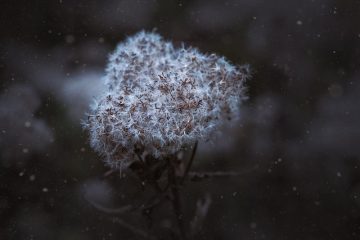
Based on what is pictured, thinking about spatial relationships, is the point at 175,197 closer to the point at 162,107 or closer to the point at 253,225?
the point at 162,107

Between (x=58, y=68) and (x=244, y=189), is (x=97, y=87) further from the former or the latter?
(x=244, y=189)

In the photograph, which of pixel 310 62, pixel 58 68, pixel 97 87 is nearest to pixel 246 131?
pixel 310 62

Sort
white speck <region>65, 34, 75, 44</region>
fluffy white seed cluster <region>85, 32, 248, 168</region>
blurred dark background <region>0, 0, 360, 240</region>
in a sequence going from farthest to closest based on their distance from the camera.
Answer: white speck <region>65, 34, 75, 44</region>, blurred dark background <region>0, 0, 360, 240</region>, fluffy white seed cluster <region>85, 32, 248, 168</region>

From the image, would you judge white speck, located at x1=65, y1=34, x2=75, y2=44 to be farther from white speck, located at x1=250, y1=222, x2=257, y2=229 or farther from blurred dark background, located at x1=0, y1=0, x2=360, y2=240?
white speck, located at x1=250, y1=222, x2=257, y2=229

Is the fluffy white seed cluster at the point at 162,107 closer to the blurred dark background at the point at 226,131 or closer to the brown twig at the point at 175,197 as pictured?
the brown twig at the point at 175,197

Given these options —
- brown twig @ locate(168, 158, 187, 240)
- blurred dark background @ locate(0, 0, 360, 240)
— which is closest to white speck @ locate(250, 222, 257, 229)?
blurred dark background @ locate(0, 0, 360, 240)

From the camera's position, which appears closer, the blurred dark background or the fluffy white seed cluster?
the fluffy white seed cluster

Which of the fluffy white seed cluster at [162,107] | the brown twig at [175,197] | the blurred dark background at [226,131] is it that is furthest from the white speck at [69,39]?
the brown twig at [175,197]

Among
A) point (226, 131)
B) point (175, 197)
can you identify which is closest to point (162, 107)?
point (175, 197)
